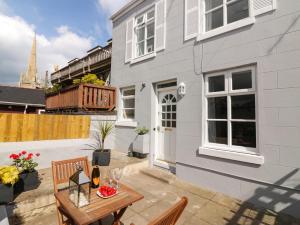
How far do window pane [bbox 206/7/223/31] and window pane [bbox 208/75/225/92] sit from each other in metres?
1.34

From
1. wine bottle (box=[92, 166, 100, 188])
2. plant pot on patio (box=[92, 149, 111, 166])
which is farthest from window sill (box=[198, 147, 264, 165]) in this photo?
wine bottle (box=[92, 166, 100, 188])

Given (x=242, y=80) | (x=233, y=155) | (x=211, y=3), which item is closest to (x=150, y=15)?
(x=211, y=3)

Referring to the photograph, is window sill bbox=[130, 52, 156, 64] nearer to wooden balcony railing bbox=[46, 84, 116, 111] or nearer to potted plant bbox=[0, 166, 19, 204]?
wooden balcony railing bbox=[46, 84, 116, 111]

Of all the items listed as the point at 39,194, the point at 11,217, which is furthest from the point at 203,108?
the point at 11,217

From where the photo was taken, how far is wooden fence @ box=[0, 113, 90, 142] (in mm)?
4688

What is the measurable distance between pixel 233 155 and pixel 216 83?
5.73 ft

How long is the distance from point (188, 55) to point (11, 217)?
5.04 m

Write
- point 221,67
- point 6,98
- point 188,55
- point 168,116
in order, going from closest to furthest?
point 221,67 < point 188,55 < point 168,116 < point 6,98

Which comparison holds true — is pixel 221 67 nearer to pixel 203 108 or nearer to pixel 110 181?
pixel 203 108

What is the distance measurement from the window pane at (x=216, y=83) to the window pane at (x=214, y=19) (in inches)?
52.7

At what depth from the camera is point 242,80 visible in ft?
13.2

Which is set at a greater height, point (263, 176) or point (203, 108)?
point (203, 108)

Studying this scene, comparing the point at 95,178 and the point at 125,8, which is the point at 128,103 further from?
the point at 95,178

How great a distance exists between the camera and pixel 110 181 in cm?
250
